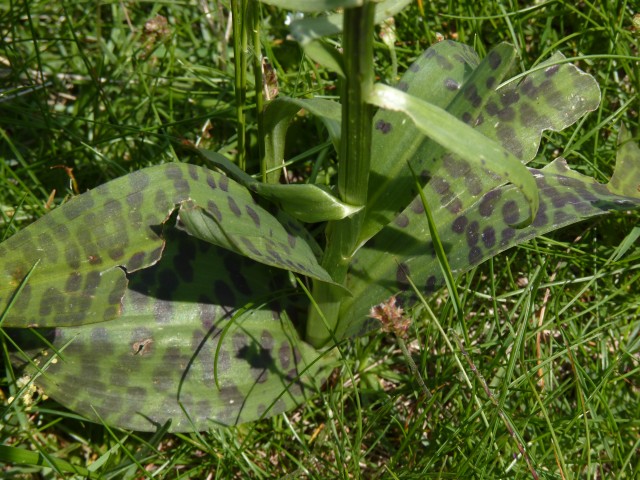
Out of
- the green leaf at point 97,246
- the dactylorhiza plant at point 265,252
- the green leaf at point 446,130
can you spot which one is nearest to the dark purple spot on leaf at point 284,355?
the dactylorhiza plant at point 265,252

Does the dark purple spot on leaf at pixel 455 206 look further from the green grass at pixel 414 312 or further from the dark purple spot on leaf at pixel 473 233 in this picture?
the green grass at pixel 414 312

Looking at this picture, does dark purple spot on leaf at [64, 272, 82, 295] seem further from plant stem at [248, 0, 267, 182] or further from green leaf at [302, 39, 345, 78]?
green leaf at [302, 39, 345, 78]

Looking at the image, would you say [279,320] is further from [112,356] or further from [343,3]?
[343,3]

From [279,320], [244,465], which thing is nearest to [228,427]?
[244,465]

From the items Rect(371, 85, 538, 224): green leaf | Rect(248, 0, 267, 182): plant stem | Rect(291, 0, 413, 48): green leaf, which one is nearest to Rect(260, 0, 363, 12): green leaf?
Rect(291, 0, 413, 48): green leaf

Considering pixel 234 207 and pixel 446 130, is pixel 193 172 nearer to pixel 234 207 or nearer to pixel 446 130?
pixel 234 207

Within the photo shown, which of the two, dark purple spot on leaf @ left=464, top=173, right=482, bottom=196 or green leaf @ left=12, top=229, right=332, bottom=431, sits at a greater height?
dark purple spot on leaf @ left=464, top=173, right=482, bottom=196
